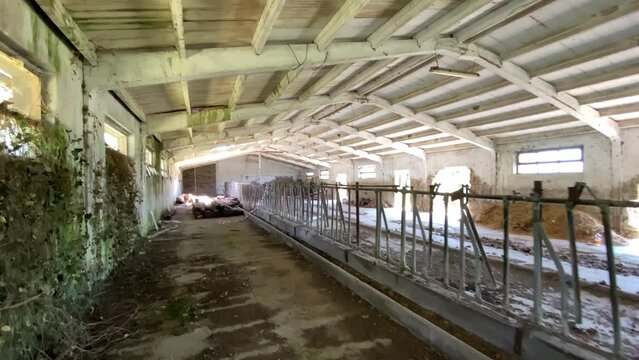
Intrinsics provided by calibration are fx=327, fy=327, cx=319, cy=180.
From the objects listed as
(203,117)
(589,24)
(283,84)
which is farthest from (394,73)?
(203,117)

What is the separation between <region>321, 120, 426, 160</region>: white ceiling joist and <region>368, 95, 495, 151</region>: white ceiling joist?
106 inches

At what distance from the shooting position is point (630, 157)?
6316 millimetres

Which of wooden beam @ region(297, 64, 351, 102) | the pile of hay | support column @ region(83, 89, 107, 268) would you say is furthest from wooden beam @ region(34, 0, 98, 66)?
the pile of hay

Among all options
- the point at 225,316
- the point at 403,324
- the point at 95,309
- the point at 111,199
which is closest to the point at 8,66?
the point at 111,199

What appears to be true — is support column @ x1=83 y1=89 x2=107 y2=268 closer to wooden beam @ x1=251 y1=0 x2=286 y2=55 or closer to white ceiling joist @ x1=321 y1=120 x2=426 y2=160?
wooden beam @ x1=251 y1=0 x2=286 y2=55

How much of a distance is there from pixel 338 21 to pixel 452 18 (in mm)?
1321

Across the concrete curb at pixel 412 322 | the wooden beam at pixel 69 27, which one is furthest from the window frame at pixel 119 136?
the concrete curb at pixel 412 322

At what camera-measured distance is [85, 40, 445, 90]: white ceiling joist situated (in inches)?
123

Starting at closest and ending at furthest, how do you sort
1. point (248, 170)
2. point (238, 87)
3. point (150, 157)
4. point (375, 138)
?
point (238, 87) → point (150, 157) → point (375, 138) → point (248, 170)

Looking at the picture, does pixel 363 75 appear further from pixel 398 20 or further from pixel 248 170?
pixel 248 170

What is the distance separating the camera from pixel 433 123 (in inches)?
324

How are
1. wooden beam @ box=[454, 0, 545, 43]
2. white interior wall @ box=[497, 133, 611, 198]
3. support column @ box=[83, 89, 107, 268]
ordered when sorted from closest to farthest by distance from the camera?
support column @ box=[83, 89, 107, 268] < wooden beam @ box=[454, 0, 545, 43] < white interior wall @ box=[497, 133, 611, 198]

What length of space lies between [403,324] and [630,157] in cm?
668

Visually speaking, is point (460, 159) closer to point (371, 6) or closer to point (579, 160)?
point (579, 160)
